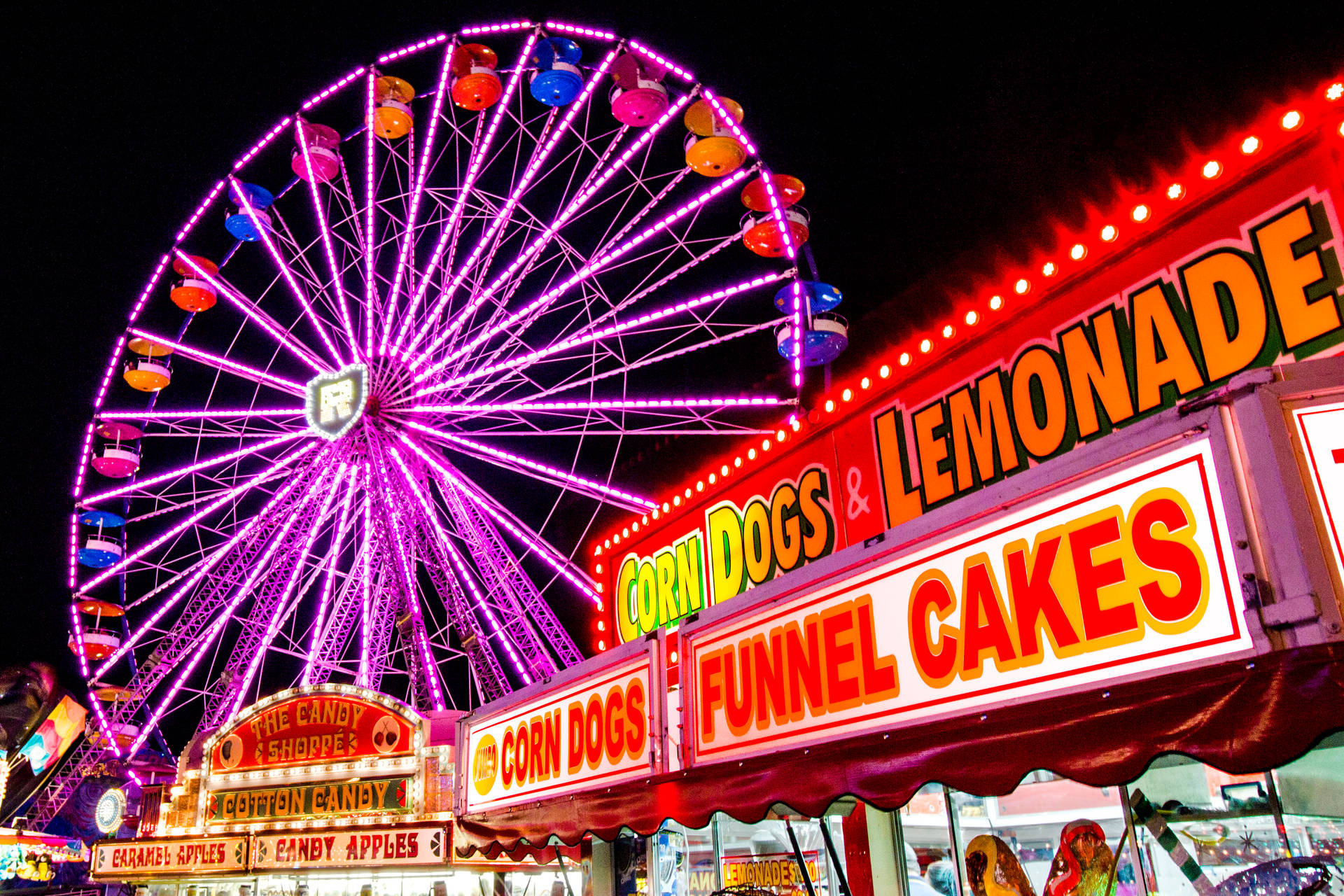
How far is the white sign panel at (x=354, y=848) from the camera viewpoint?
1008cm

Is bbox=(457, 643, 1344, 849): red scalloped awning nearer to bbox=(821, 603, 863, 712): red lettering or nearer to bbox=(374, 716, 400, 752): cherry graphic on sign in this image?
bbox=(821, 603, 863, 712): red lettering

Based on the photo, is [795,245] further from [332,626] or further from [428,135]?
[332,626]

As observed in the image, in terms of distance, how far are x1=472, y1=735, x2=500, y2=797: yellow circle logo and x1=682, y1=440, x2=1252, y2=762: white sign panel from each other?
12.8ft

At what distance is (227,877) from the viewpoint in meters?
12.9

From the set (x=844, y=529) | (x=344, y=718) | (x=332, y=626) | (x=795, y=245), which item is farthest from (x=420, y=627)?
(x=844, y=529)

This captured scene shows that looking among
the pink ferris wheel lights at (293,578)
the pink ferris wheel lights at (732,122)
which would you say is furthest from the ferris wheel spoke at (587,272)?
the pink ferris wheel lights at (293,578)

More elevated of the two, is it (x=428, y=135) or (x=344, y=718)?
(x=428, y=135)

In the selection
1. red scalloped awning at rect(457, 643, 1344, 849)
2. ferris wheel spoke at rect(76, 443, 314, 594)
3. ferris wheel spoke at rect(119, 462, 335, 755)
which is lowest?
red scalloped awning at rect(457, 643, 1344, 849)

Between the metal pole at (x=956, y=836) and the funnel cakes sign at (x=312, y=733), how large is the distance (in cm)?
734

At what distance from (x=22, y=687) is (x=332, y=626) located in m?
22.6

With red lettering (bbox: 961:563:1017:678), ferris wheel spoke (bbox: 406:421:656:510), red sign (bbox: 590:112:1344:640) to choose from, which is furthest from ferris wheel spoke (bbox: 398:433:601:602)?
red lettering (bbox: 961:563:1017:678)

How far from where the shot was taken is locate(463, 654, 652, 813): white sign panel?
19.2 feet

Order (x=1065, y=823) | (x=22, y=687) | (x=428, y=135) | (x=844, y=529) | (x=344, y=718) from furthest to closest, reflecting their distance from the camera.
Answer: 1. (x=22, y=687)
2. (x=428, y=135)
3. (x=344, y=718)
4. (x=844, y=529)
5. (x=1065, y=823)

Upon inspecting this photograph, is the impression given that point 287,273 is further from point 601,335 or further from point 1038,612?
point 1038,612
